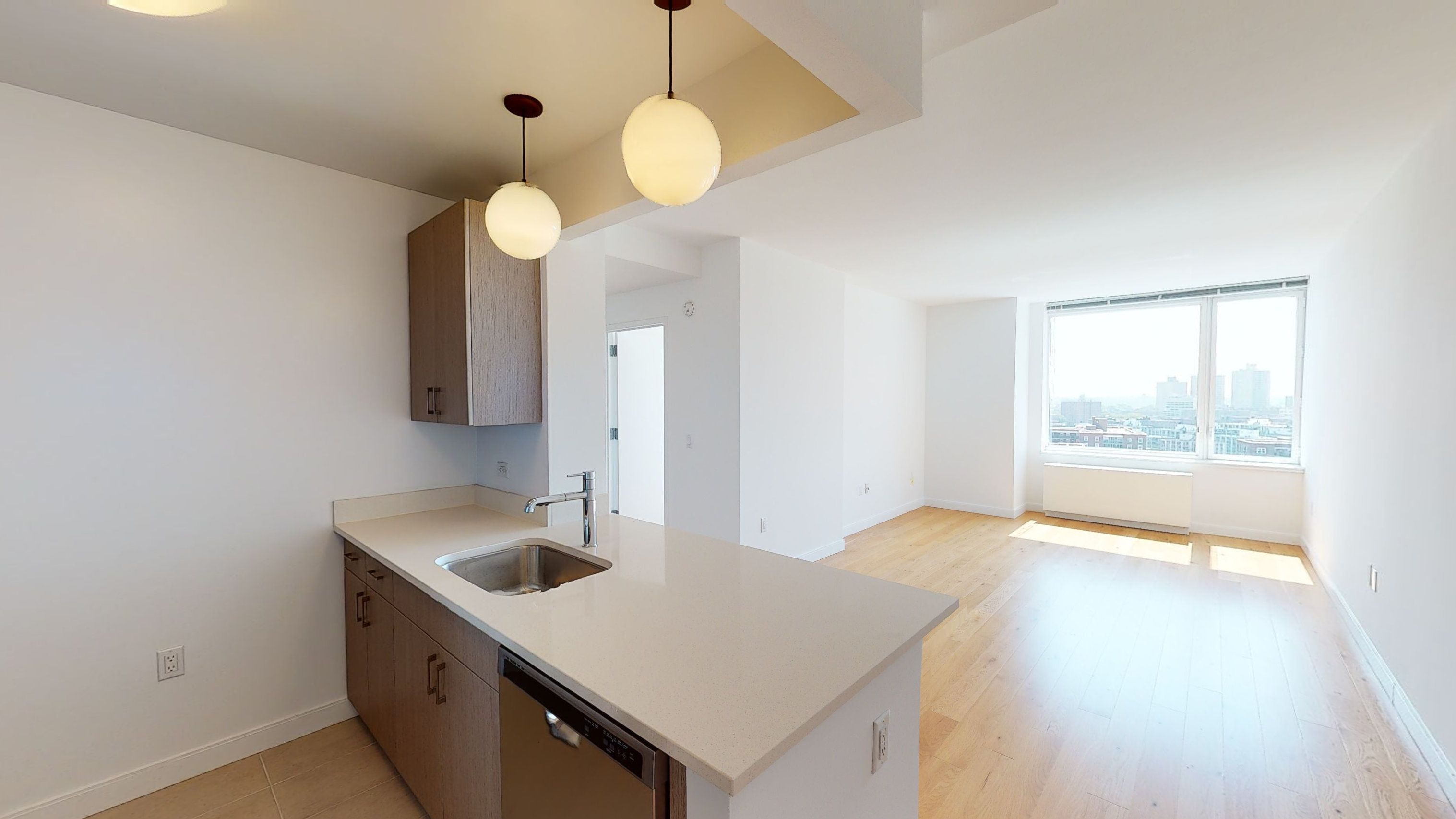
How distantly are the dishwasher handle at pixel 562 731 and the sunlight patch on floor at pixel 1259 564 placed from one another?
5.50 meters

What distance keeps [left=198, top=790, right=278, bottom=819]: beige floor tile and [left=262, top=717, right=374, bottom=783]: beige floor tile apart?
10cm

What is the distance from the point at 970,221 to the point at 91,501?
14.6ft

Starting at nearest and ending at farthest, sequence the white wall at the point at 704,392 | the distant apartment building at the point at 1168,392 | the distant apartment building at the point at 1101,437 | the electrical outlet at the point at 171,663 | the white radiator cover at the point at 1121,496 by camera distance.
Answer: the electrical outlet at the point at 171,663 < the white wall at the point at 704,392 < the white radiator cover at the point at 1121,496 < the distant apartment building at the point at 1168,392 < the distant apartment building at the point at 1101,437

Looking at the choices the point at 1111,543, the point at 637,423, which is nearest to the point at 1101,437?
the point at 1111,543

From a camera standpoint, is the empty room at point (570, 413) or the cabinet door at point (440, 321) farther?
the cabinet door at point (440, 321)

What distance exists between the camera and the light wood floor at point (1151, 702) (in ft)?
6.57

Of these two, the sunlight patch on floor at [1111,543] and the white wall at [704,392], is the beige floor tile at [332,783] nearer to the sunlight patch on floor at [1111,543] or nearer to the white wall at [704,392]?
the white wall at [704,392]

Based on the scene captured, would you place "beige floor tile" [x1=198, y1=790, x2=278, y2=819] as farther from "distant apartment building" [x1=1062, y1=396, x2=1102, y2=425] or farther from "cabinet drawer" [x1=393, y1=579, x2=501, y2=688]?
"distant apartment building" [x1=1062, y1=396, x2=1102, y2=425]

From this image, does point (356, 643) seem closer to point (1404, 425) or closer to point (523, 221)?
point (523, 221)

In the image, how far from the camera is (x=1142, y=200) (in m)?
3.19

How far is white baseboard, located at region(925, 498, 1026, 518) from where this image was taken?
6398 millimetres

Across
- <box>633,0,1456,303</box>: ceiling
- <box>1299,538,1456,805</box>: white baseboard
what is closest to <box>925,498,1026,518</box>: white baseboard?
<box>1299,538,1456,805</box>: white baseboard

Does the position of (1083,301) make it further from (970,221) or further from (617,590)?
(617,590)

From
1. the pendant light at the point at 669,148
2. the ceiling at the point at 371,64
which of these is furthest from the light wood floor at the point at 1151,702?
the ceiling at the point at 371,64
